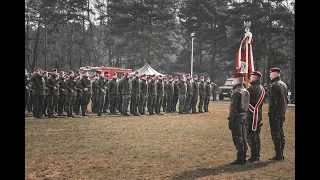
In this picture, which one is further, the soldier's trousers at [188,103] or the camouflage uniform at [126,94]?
the soldier's trousers at [188,103]

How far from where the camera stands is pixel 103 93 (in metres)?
17.3

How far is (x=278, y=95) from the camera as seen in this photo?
8047 mm

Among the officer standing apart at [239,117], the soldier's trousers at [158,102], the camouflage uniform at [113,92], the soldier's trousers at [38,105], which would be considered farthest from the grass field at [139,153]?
the soldier's trousers at [158,102]

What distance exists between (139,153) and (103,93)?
9053 mm

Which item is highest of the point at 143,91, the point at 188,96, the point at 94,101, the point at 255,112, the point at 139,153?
the point at 143,91

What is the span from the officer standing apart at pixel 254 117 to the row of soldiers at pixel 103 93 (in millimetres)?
9552

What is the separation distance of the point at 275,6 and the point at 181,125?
25.4 m

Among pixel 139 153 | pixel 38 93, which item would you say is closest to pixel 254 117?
pixel 139 153

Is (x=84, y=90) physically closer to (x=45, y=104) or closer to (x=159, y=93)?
Answer: (x=45, y=104)

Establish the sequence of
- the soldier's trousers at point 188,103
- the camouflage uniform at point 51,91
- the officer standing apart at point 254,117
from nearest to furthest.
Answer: the officer standing apart at point 254,117 → the camouflage uniform at point 51,91 → the soldier's trousers at point 188,103

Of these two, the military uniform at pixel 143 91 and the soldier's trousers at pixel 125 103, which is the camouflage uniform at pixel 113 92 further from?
the military uniform at pixel 143 91

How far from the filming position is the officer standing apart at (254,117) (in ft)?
25.8

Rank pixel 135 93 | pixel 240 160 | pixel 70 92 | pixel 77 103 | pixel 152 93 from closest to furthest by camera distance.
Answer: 1. pixel 240 160
2. pixel 70 92
3. pixel 77 103
4. pixel 135 93
5. pixel 152 93
